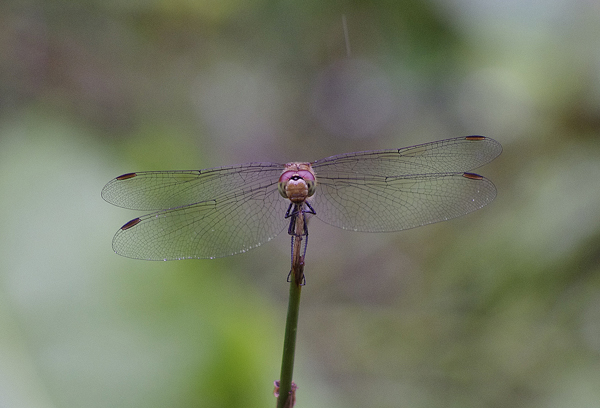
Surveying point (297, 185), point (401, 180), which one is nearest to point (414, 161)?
point (401, 180)

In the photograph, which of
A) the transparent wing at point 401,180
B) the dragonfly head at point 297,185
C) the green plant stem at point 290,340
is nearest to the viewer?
the green plant stem at point 290,340

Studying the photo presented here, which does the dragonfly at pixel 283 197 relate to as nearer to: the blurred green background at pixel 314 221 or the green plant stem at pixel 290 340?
the blurred green background at pixel 314 221

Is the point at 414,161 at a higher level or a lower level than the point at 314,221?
lower

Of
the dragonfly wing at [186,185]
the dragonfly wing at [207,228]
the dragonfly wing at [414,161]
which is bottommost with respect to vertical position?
the dragonfly wing at [207,228]

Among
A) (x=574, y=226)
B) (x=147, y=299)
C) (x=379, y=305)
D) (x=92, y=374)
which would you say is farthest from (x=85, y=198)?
(x=574, y=226)

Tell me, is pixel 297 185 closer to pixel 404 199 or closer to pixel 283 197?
pixel 283 197

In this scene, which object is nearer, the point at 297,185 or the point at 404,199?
the point at 297,185

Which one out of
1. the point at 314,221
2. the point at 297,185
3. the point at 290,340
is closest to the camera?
the point at 290,340

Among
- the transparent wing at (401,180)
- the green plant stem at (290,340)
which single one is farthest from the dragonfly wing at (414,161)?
the green plant stem at (290,340)
